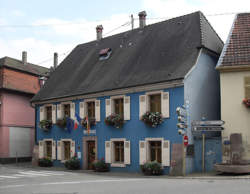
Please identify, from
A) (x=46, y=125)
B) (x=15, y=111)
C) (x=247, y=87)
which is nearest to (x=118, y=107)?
(x=46, y=125)

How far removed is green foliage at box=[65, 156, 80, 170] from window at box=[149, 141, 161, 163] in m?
5.76

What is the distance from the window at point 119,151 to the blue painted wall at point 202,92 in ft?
14.5

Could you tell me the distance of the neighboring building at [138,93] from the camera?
20.1m

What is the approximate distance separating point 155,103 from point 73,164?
23.3ft

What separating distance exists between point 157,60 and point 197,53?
263 cm

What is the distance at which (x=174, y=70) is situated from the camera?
20.4 meters

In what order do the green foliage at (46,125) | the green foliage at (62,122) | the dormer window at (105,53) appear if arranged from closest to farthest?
the green foliage at (62,122)
the dormer window at (105,53)
the green foliage at (46,125)

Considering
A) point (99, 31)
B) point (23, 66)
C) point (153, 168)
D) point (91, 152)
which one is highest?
point (99, 31)

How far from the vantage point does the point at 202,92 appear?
21.2m

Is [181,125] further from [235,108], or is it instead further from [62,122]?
[62,122]

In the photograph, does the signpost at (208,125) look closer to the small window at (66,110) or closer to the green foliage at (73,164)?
the green foliage at (73,164)

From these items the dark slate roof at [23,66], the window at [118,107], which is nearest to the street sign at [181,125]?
the window at [118,107]

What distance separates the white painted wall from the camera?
104 ft

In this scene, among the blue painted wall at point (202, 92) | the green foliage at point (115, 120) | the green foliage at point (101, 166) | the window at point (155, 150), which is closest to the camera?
the blue painted wall at point (202, 92)
